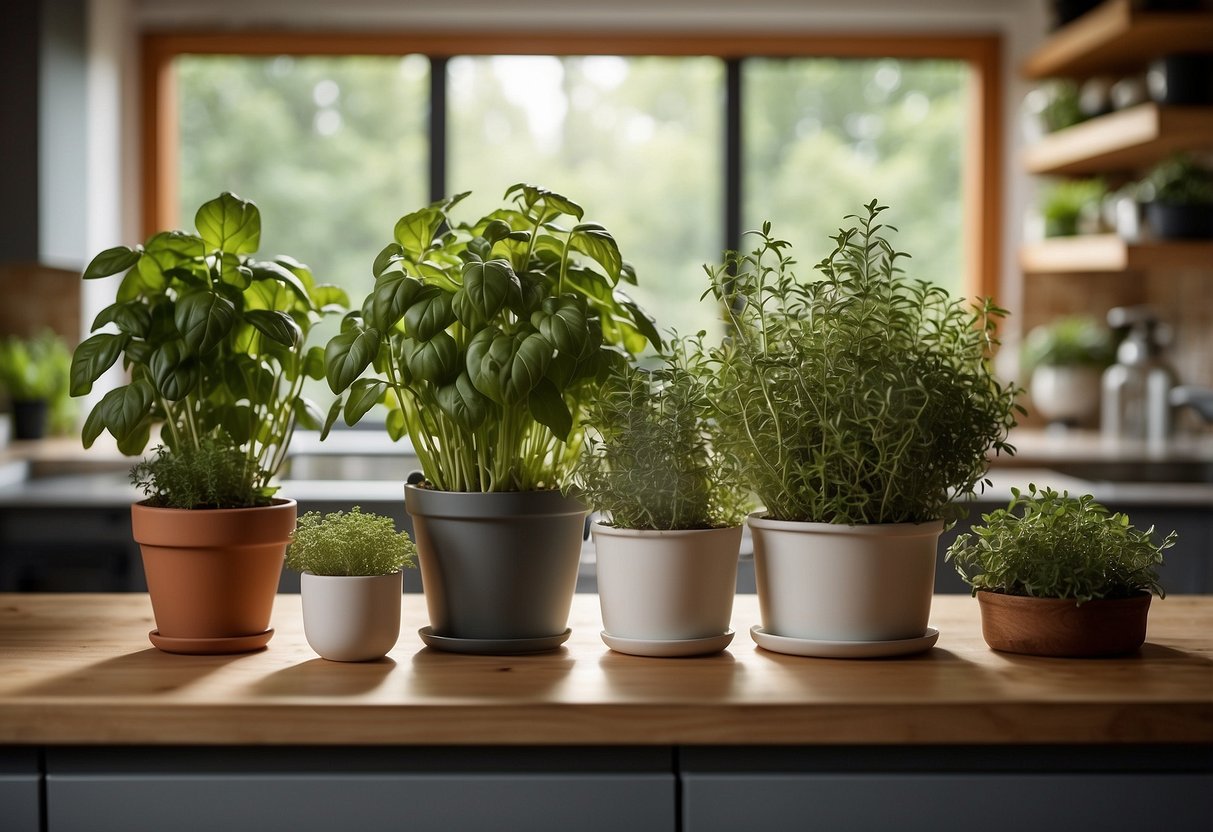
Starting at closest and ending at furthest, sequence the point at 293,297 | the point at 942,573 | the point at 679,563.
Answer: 1. the point at 679,563
2. the point at 293,297
3. the point at 942,573

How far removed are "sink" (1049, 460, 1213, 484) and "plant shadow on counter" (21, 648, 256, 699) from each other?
2.50 m

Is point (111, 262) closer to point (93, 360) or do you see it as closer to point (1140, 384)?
point (93, 360)

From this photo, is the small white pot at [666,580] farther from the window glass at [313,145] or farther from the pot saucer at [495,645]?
the window glass at [313,145]

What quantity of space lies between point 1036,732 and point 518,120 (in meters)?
3.27

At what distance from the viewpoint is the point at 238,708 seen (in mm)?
895

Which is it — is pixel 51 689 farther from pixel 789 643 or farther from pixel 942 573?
pixel 942 573

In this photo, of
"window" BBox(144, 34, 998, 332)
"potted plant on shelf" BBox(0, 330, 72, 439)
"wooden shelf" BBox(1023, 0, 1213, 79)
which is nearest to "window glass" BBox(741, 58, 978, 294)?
"window" BBox(144, 34, 998, 332)

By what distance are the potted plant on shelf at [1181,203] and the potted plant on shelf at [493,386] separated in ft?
8.03

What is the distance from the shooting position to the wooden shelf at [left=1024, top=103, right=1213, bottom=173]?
300cm

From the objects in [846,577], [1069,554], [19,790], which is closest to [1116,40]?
[1069,554]

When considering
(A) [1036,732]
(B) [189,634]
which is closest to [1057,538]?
(A) [1036,732]

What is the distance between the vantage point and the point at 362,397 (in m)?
1.06

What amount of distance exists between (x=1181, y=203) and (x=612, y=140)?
5.64 ft

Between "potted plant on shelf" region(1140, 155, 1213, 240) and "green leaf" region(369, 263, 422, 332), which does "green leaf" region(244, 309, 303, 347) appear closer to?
"green leaf" region(369, 263, 422, 332)
